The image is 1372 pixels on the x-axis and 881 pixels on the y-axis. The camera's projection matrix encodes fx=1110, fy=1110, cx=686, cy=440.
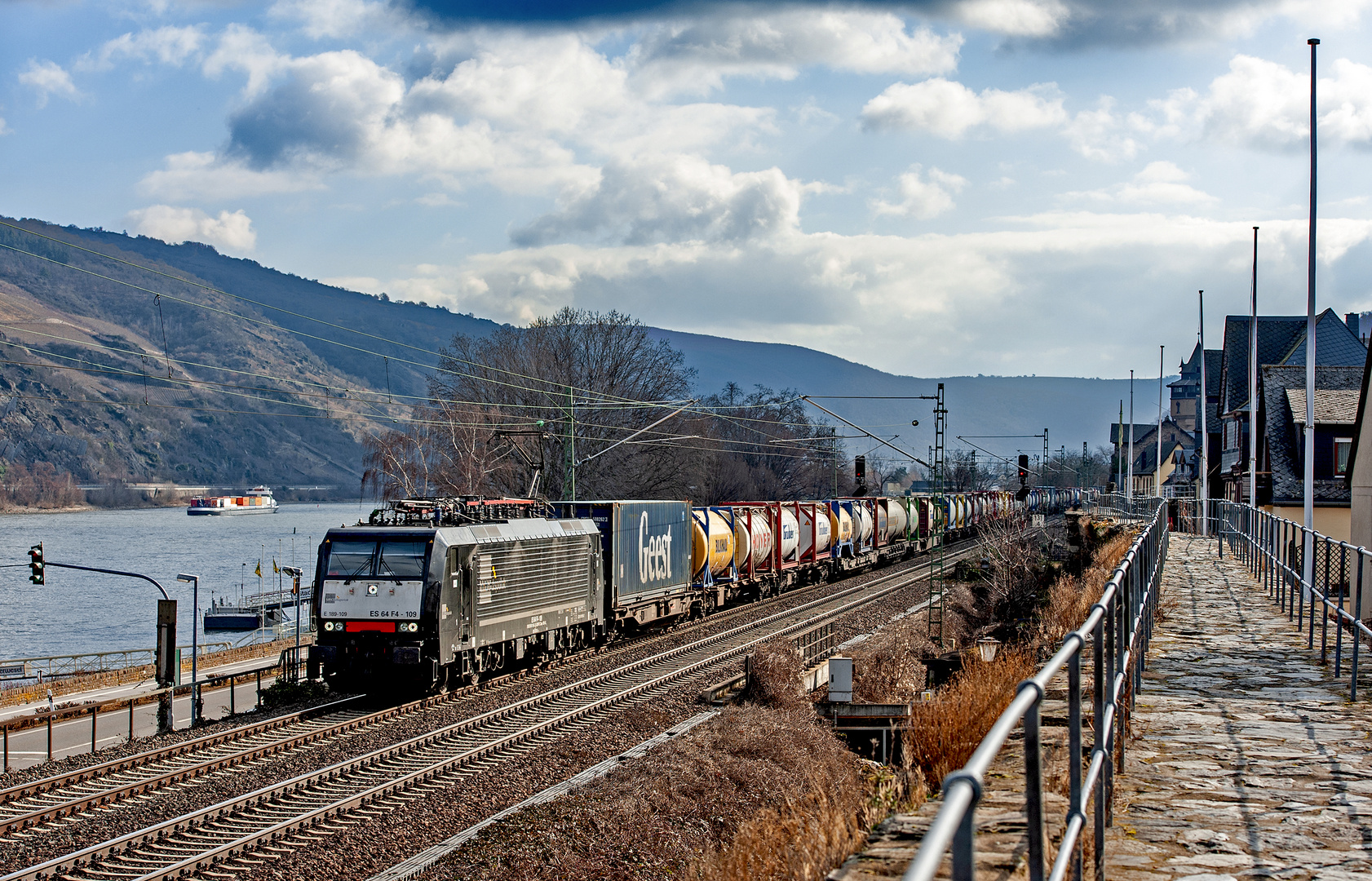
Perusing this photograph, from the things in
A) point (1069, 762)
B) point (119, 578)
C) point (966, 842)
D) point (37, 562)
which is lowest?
point (119, 578)

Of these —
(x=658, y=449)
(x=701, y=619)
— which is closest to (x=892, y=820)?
(x=701, y=619)

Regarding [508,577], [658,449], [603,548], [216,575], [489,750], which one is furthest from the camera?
[216,575]

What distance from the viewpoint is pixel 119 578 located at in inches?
3725

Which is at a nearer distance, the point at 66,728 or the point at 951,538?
the point at 66,728

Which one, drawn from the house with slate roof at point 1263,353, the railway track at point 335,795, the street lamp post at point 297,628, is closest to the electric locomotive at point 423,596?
the railway track at point 335,795

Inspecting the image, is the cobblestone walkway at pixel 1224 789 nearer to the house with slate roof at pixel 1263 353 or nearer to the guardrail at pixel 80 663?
the house with slate roof at pixel 1263 353

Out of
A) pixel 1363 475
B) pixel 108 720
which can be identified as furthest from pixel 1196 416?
pixel 108 720

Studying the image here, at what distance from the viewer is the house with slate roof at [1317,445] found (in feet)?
130

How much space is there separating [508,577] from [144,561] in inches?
3662

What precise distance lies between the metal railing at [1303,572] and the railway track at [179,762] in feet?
47.0

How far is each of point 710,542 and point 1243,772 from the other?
2643 centimetres

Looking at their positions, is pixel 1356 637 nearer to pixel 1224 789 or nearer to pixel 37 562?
pixel 1224 789

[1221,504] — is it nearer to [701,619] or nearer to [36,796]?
[701,619]

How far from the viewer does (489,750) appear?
1686 cm
